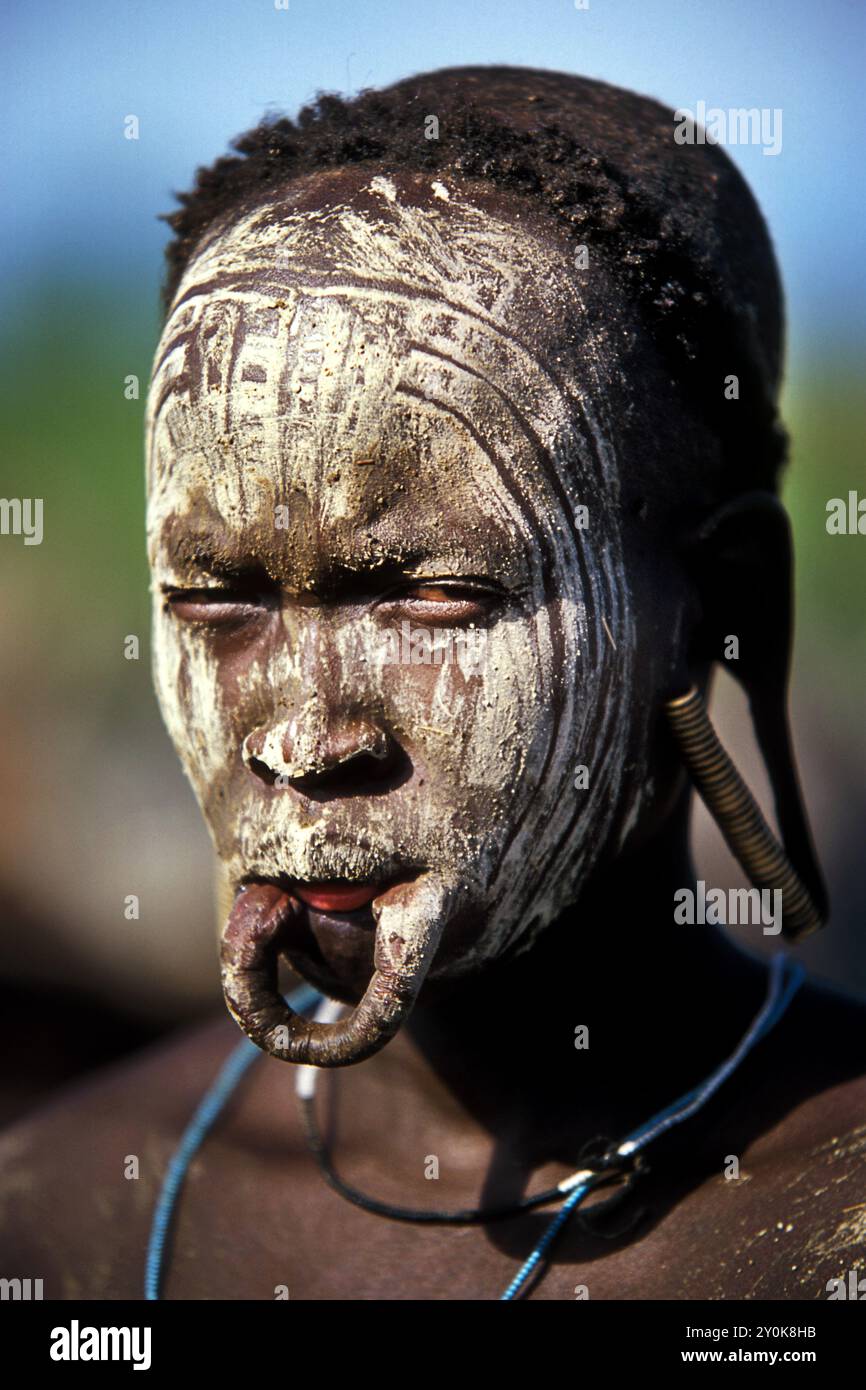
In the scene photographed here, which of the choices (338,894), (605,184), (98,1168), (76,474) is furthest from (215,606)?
(76,474)

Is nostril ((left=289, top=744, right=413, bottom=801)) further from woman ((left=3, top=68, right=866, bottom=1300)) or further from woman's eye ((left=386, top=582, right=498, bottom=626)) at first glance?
woman's eye ((left=386, top=582, right=498, bottom=626))

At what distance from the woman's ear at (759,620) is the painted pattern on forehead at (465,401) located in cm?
28

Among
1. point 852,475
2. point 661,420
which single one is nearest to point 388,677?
point 661,420

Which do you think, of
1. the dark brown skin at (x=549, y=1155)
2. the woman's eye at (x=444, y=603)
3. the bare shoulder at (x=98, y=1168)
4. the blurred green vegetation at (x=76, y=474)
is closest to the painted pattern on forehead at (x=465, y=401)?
the woman's eye at (x=444, y=603)

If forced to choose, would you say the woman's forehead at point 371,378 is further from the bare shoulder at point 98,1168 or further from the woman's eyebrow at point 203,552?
the bare shoulder at point 98,1168

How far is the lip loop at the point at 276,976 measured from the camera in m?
2.38

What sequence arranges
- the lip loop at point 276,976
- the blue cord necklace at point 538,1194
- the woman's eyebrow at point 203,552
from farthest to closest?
the blue cord necklace at point 538,1194
the woman's eyebrow at point 203,552
the lip loop at point 276,976

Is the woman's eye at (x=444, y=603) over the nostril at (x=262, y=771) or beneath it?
over

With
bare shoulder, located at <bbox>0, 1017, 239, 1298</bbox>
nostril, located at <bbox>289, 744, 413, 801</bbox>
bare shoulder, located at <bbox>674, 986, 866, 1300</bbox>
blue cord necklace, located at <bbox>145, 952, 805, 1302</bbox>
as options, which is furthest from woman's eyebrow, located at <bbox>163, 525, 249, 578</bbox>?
bare shoulder, located at <bbox>0, 1017, 239, 1298</bbox>

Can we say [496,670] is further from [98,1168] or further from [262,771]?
[98,1168]

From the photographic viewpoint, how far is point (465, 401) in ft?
7.98

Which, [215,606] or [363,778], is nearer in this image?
[363,778]

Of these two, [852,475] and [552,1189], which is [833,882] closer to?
[552,1189]

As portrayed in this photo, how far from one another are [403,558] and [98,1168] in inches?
72.1
